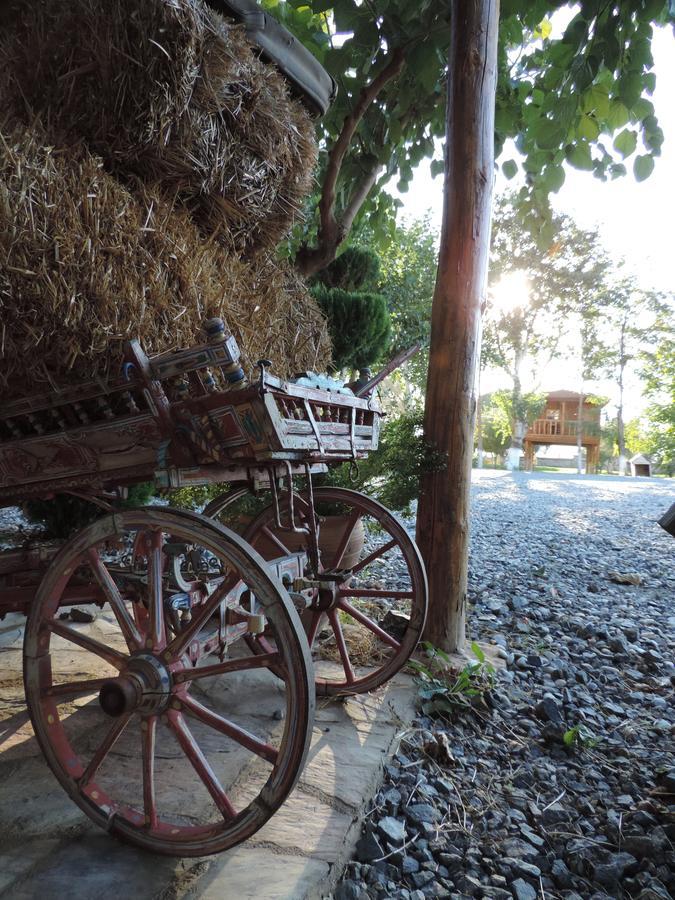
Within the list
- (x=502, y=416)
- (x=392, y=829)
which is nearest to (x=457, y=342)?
(x=392, y=829)

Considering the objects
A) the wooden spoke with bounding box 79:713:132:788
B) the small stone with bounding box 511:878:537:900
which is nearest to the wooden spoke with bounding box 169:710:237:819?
the wooden spoke with bounding box 79:713:132:788

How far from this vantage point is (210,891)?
1.21 metres

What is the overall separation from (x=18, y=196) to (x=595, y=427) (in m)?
20.9

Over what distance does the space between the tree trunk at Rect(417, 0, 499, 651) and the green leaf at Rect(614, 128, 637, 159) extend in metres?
0.69

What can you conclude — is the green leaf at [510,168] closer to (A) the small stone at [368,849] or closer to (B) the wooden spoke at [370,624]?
(B) the wooden spoke at [370,624]

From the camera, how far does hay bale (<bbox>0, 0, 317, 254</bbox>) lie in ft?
5.25

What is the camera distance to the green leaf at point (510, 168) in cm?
325

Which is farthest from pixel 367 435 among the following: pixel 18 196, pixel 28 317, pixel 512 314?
pixel 512 314

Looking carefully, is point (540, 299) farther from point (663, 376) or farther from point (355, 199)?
point (355, 199)

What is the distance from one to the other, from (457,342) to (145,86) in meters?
1.56

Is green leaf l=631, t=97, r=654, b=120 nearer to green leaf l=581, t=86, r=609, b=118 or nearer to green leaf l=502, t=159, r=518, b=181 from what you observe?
green leaf l=581, t=86, r=609, b=118

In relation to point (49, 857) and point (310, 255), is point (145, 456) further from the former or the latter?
point (310, 255)

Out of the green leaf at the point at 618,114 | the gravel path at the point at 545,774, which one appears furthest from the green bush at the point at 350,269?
the gravel path at the point at 545,774

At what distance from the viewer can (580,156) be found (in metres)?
2.83
